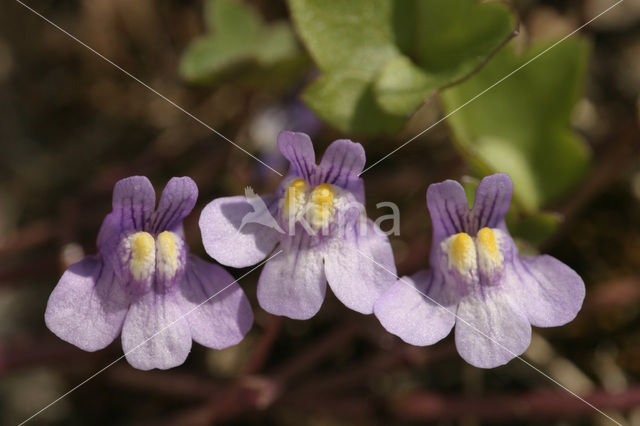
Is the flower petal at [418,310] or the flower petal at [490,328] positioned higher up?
the flower petal at [418,310]

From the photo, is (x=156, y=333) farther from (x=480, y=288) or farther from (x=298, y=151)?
(x=480, y=288)

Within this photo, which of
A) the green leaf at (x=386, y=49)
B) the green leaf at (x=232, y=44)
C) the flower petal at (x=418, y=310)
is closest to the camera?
the flower petal at (x=418, y=310)

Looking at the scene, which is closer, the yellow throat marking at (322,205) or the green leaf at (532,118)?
the yellow throat marking at (322,205)

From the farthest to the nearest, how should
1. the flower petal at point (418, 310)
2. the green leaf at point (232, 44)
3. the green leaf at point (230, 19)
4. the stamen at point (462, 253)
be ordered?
1. the green leaf at point (230, 19)
2. the green leaf at point (232, 44)
3. the stamen at point (462, 253)
4. the flower petal at point (418, 310)

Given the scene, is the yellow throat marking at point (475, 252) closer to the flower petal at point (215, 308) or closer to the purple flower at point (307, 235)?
the purple flower at point (307, 235)

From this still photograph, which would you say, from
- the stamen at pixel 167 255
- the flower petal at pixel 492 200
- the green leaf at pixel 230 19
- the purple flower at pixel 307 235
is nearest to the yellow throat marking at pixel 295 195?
the purple flower at pixel 307 235

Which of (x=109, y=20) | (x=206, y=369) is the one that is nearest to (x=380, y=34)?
(x=206, y=369)
